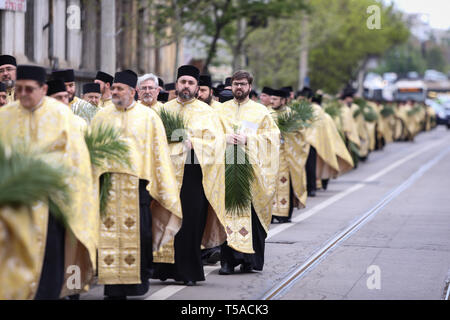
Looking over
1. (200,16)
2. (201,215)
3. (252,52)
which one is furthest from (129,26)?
(201,215)

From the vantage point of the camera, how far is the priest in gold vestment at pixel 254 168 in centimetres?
1052

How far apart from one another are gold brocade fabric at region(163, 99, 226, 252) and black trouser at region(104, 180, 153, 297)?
721 mm

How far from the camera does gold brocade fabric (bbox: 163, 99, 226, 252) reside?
9.76 meters

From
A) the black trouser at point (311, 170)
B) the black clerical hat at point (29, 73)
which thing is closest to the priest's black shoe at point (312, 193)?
the black trouser at point (311, 170)

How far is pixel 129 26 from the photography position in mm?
26516

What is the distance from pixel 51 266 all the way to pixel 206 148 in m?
2.50

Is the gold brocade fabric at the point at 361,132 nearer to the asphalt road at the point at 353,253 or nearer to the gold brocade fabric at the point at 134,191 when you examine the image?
the asphalt road at the point at 353,253

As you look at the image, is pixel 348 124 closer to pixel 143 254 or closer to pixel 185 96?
pixel 185 96

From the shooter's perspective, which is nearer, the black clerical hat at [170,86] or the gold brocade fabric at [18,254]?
the gold brocade fabric at [18,254]

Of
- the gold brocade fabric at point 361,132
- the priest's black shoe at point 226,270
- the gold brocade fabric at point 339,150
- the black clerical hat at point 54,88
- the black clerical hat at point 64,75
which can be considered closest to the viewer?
the black clerical hat at point 54,88

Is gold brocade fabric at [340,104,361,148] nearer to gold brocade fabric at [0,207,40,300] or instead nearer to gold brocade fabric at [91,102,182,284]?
gold brocade fabric at [91,102,182,284]

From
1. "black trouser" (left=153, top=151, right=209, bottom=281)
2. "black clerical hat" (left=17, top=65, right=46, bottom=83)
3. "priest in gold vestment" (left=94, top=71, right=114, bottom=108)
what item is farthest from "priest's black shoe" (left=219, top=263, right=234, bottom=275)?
"black clerical hat" (left=17, top=65, right=46, bottom=83)

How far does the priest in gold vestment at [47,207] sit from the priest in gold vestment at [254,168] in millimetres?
2562
